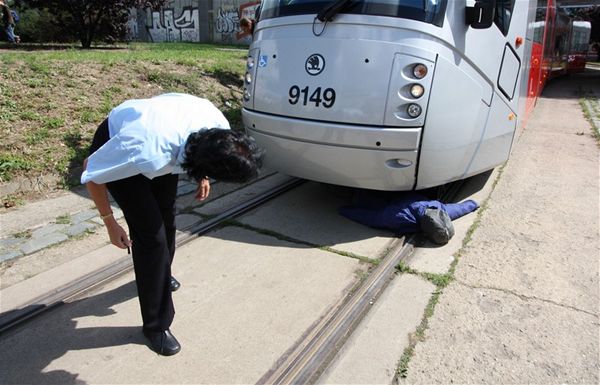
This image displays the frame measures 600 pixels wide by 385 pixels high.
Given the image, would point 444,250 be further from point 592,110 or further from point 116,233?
point 592,110

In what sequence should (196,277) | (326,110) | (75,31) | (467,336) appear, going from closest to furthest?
(467,336), (196,277), (326,110), (75,31)

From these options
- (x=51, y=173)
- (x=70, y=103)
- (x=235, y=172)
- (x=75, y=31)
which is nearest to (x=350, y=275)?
(x=235, y=172)

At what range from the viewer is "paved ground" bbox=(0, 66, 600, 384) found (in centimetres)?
A: 259

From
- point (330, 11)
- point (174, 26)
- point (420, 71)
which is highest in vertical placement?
point (174, 26)

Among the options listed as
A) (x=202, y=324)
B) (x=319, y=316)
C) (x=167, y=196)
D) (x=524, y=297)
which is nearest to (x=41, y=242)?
(x=167, y=196)

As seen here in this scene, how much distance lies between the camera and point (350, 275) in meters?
3.58

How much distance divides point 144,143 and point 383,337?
1.77 meters

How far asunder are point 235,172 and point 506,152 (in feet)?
13.1

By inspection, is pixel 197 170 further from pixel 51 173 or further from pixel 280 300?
pixel 51 173

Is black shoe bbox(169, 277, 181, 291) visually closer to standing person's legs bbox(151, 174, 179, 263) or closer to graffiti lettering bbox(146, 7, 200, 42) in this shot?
standing person's legs bbox(151, 174, 179, 263)

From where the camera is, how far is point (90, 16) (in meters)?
12.3

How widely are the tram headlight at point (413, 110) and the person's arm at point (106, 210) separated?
7.82 feet

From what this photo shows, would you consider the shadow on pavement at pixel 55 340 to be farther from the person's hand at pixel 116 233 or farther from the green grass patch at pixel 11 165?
the green grass patch at pixel 11 165

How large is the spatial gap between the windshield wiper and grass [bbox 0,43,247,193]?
3.11m
